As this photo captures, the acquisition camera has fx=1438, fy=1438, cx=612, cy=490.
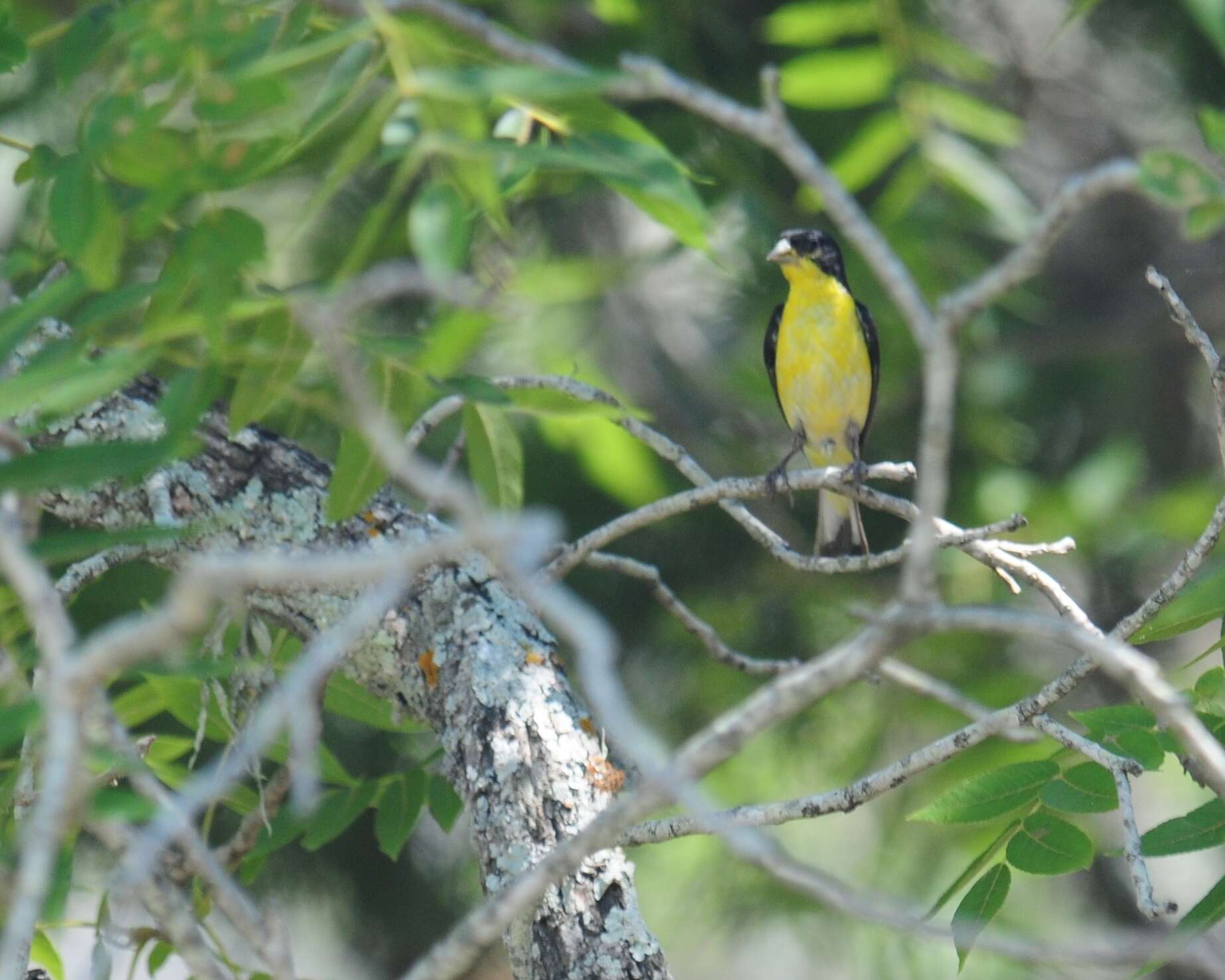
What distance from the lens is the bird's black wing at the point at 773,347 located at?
20.2ft

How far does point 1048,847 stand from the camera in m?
2.34

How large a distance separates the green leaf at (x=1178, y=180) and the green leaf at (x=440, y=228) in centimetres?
83

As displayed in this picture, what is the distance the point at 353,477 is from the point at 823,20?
2.28m

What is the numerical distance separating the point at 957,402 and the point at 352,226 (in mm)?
2766

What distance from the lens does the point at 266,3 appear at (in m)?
2.71

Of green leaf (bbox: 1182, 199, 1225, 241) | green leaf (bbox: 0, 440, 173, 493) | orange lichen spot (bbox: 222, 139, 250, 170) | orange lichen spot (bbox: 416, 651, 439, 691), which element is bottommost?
orange lichen spot (bbox: 416, 651, 439, 691)

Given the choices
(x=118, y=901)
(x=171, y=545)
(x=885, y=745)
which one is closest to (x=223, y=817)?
(x=171, y=545)

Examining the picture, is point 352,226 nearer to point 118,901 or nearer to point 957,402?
point 957,402

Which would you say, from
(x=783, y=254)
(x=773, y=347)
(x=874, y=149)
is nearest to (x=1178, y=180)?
(x=874, y=149)

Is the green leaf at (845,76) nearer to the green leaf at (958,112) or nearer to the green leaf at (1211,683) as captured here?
the green leaf at (958,112)

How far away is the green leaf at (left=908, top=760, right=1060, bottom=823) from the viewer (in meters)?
2.37

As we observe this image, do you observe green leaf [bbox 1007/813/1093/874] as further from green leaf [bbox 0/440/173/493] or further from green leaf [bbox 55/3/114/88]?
green leaf [bbox 55/3/114/88]

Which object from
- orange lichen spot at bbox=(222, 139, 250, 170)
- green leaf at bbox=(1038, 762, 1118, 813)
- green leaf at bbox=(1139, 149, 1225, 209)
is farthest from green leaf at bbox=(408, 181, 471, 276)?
green leaf at bbox=(1038, 762, 1118, 813)

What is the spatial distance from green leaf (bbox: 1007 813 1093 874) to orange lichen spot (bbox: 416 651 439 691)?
1261 mm
